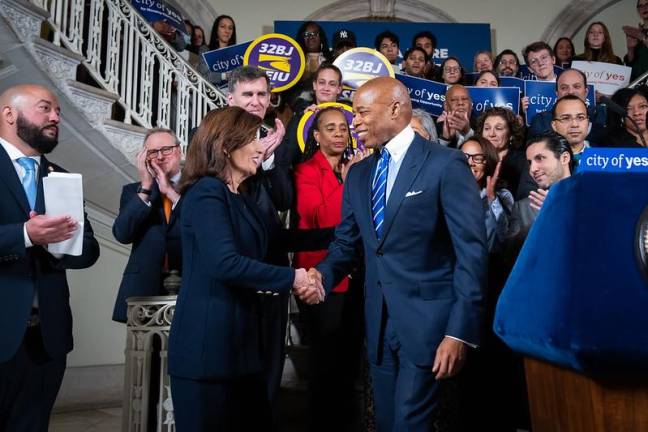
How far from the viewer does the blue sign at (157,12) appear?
23.6 ft

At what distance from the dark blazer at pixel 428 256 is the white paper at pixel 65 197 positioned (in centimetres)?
104

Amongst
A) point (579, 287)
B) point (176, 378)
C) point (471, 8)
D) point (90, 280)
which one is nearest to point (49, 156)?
point (90, 280)

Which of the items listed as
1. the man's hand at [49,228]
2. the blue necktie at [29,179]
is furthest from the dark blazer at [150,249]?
the man's hand at [49,228]

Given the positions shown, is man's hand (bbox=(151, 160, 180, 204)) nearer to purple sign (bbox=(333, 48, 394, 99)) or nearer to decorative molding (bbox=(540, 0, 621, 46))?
purple sign (bbox=(333, 48, 394, 99))

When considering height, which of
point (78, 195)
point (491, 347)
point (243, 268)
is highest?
point (78, 195)

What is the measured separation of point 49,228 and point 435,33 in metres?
9.11

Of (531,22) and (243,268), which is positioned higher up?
(531,22)

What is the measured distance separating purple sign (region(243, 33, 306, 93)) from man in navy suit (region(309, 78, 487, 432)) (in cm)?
334

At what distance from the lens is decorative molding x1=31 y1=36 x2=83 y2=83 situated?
15.9 feet

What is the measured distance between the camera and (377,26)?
10523mm

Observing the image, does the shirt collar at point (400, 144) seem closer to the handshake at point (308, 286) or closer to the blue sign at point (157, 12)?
the handshake at point (308, 286)

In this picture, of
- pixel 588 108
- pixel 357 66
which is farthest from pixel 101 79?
pixel 588 108

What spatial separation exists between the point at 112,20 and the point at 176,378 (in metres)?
4.81

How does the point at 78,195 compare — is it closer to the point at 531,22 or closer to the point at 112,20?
the point at 112,20
